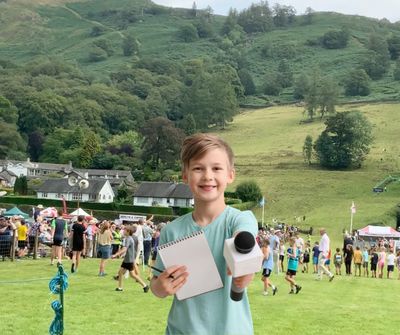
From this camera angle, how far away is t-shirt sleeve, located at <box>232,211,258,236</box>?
412 cm

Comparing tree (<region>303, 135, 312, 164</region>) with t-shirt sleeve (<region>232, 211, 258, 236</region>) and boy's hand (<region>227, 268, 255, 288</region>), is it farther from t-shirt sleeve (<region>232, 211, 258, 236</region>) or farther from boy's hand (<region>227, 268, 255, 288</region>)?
boy's hand (<region>227, 268, 255, 288</region>)

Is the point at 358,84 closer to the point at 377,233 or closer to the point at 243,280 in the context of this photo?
the point at 377,233

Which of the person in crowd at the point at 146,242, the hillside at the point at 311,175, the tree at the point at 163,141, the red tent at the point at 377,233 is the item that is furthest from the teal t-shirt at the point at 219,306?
the tree at the point at 163,141

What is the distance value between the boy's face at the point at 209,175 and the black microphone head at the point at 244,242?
615 mm

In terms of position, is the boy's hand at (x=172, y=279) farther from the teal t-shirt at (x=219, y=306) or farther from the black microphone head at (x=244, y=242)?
the black microphone head at (x=244, y=242)

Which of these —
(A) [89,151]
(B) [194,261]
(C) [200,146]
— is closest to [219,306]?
(B) [194,261]

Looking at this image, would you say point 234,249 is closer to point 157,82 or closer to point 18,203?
point 18,203

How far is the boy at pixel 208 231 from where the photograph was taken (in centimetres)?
421

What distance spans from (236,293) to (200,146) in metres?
0.88

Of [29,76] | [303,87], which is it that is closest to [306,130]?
[303,87]

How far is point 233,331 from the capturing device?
166 inches

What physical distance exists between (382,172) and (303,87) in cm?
9221

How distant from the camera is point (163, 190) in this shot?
309 feet

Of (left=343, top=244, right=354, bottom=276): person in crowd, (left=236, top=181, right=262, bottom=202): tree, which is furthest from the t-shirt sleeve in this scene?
(left=236, top=181, right=262, bottom=202): tree
